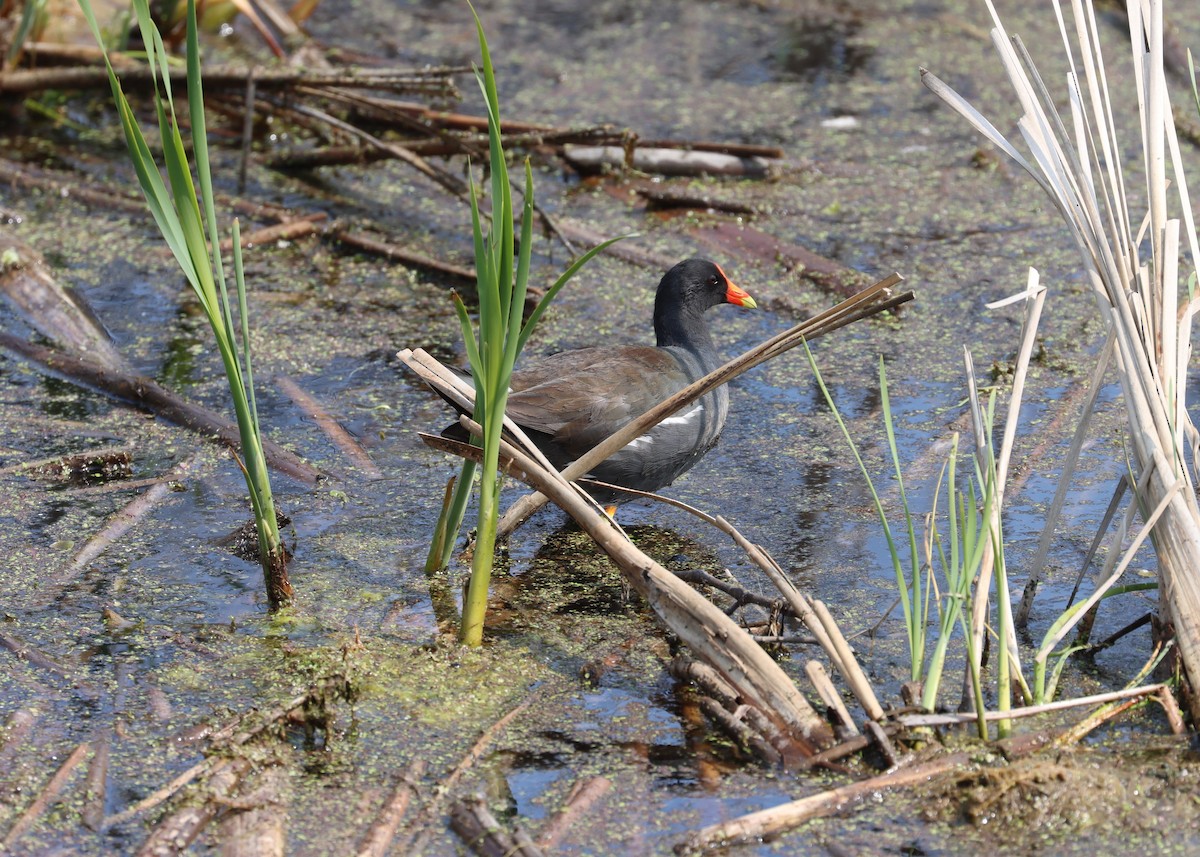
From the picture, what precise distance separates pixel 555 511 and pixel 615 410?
1.15 feet

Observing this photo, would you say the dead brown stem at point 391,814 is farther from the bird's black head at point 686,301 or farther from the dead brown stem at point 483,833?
the bird's black head at point 686,301

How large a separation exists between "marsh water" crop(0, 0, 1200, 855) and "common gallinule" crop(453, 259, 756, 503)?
0.18 metres

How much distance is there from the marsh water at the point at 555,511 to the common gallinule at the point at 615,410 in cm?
18

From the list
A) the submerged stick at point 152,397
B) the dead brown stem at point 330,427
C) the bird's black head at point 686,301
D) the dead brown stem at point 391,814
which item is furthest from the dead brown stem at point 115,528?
the bird's black head at point 686,301

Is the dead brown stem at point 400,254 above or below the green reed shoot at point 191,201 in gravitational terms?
below

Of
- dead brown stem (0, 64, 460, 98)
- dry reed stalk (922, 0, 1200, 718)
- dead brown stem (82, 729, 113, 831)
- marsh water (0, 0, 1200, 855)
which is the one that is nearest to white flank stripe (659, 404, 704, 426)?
marsh water (0, 0, 1200, 855)

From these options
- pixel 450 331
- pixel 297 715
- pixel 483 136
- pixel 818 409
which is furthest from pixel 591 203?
pixel 297 715

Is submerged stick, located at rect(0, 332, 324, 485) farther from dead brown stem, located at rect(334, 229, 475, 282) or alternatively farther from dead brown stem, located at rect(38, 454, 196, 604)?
dead brown stem, located at rect(334, 229, 475, 282)

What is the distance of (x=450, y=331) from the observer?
450 cm

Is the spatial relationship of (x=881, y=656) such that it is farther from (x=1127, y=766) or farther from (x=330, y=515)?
(x=330, y=515)

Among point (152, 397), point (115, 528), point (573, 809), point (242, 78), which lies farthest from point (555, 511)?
point (242, 78)

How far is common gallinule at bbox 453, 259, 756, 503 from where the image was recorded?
3314mm

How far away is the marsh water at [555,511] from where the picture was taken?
229cm

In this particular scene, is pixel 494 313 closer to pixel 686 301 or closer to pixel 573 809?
pixel 573 809
